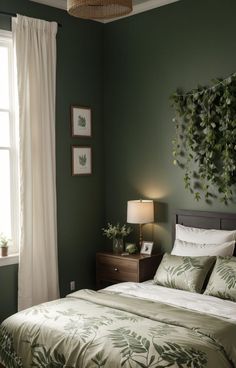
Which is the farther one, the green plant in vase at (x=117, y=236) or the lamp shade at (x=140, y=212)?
the green plant in vase at (x=117, y=236)

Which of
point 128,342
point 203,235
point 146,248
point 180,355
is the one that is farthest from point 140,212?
point 180,355

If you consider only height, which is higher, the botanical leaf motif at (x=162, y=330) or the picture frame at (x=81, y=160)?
the picture frame at (x=81, y=160)

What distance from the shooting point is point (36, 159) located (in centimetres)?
454

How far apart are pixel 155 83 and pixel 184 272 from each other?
6.50 ft

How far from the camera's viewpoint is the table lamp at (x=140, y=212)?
4.72m

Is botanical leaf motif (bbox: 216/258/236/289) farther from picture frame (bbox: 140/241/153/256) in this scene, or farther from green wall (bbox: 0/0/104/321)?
green wall (bbox: 0/0/104/321)

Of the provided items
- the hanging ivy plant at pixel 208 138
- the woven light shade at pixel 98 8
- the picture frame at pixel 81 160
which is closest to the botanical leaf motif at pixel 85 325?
the hanging ivy plant at pixel 208 138

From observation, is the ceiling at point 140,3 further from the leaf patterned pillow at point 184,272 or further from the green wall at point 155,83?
the leaf patterned pillow at point 184,272

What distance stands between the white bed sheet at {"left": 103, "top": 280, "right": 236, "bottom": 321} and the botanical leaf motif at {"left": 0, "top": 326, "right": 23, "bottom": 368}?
95 centimetres

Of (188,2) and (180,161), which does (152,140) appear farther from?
(188,2)

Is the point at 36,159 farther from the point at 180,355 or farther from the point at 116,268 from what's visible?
the point at 180,355

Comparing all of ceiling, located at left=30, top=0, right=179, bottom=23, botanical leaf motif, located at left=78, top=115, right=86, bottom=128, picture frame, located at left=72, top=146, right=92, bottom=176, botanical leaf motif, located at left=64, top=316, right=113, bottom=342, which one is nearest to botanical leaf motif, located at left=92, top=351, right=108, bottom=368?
botanical leaf motif, located at left=64, top=316, right=113, bottom=342

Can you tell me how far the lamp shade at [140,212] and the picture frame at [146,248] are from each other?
258mm

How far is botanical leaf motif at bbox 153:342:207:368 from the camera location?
105 inches
